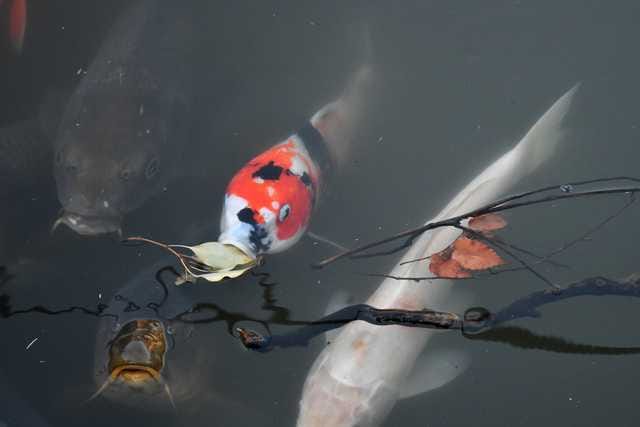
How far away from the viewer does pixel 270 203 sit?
3246 mm

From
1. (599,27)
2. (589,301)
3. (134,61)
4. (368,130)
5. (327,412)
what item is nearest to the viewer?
(327,412)

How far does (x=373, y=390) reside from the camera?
10.6 ft

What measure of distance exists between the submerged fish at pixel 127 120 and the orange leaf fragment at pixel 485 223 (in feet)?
5.77

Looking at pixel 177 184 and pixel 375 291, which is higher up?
pixel 177 184

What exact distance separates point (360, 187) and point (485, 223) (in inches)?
42.0

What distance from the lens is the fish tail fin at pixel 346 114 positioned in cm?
421

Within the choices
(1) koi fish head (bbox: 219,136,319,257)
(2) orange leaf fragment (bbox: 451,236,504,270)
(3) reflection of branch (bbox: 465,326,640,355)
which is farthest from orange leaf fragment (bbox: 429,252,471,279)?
(1) koi fish head (bbox: 219,136,319,257)

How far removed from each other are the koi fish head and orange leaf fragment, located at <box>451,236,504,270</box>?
83 cm

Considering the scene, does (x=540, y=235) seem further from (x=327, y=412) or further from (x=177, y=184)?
(x=177, y=184)

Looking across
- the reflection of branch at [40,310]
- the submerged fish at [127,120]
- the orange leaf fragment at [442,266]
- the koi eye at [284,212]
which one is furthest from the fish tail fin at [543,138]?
the reflection of branch at [40,310]

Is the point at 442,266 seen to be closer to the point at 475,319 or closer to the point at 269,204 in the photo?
the point at 475,319

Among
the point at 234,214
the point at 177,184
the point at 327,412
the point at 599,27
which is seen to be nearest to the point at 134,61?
the point at 177,184

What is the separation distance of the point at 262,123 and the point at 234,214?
141 centimetres

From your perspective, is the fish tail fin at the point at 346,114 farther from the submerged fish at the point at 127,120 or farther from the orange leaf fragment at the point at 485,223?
the orange leaf fragment at the point at 485,223
